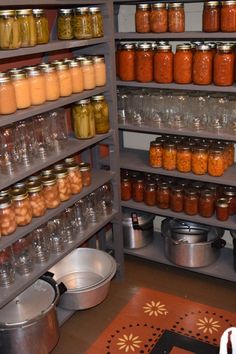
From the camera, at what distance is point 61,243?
2.24m

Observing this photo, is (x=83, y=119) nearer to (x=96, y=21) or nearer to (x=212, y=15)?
(x=96, y=21)

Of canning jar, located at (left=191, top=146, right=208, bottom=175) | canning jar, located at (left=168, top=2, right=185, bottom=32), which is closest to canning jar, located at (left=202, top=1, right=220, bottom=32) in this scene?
canning jar, located at (left=168, top=2, right=185, bottom=32)

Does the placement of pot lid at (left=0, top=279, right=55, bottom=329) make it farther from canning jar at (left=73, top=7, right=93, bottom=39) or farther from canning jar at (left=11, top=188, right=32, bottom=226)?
canning jar at (left=73, top=7, right=93, bottom=39)

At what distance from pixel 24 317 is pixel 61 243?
39 centimetres

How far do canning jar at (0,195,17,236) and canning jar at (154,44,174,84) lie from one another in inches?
39.7

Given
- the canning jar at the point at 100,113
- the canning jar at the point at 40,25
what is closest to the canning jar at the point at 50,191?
the canning jar at the point at 100,113

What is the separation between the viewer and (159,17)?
7.33ft

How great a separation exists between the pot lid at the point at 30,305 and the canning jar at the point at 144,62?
1.16 m

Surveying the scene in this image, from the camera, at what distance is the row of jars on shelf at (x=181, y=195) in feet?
8.16

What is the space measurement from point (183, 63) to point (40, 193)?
0.95m

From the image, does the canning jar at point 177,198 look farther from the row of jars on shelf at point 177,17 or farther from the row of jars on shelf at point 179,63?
the row of jars on shelf at point 177,17

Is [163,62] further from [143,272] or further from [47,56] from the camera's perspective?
[143,272]

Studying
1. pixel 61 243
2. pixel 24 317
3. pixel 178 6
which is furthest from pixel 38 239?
pixel 178 6

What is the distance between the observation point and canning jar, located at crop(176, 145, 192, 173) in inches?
95.7
